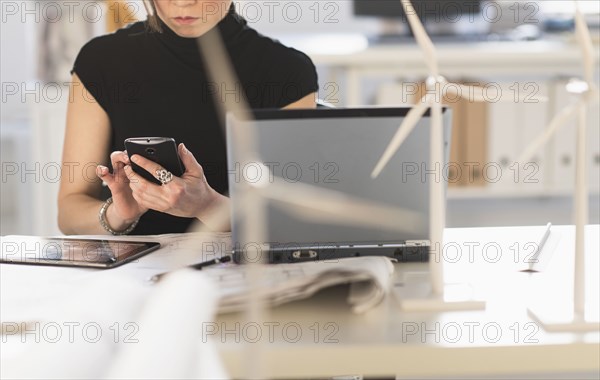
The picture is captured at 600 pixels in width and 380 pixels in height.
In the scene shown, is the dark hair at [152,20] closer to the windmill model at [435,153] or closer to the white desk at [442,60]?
the windmill model at [435,153]

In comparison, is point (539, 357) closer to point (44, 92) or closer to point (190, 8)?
point (190, 8)

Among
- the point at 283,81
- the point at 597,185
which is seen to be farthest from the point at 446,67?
the point at 283,81

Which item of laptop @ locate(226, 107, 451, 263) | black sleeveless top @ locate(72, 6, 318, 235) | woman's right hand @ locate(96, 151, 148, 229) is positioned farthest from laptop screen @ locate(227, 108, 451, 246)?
black sleeveless top @ locate(72, 6, 318, 235)

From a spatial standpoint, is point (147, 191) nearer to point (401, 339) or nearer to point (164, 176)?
point (164, 176)

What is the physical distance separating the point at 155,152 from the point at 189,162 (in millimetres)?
87

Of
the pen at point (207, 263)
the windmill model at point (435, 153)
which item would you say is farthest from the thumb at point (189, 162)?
the windmill model at point (435, 153)

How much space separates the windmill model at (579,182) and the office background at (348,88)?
7.05 feet

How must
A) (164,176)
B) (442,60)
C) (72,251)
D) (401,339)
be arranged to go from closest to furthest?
(401,339) → (72,251) → (164,176) → (442,60)

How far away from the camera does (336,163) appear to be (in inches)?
41.1

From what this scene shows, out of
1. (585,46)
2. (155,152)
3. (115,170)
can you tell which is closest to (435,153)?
(585,46)

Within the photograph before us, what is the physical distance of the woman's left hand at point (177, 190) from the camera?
127 centimetres

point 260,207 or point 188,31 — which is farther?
point 188,31

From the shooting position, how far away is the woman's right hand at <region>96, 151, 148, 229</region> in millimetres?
1339

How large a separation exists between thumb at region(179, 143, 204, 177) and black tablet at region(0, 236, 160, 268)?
0.14 metres
